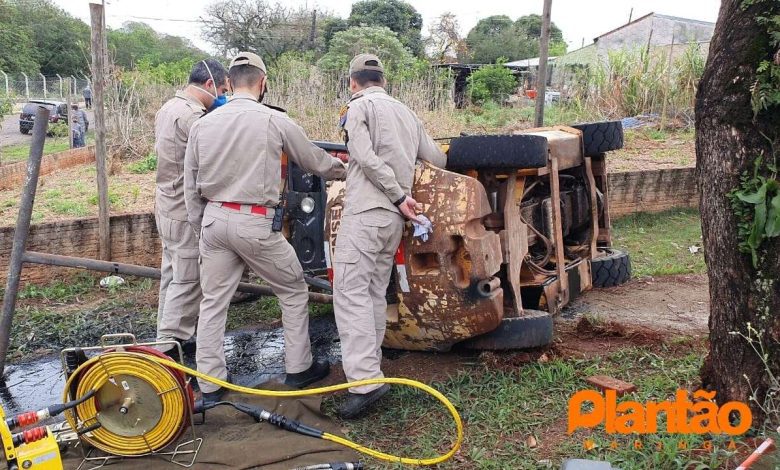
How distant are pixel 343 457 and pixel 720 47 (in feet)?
8.35

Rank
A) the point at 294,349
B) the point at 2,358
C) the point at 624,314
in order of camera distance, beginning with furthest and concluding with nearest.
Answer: the point at 624,314 < the point at 2,358 < the point at 294,349

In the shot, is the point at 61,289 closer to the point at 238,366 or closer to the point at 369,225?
the point at 238,366

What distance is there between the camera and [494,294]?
3.75m

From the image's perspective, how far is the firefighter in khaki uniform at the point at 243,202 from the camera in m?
3.83

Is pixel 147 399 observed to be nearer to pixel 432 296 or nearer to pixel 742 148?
pixel 432 296

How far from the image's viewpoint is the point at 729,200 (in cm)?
290

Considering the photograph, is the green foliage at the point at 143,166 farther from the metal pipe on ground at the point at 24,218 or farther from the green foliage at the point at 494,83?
the green foliage at the point at 494,83

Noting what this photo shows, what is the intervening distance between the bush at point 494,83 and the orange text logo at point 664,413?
796 inches

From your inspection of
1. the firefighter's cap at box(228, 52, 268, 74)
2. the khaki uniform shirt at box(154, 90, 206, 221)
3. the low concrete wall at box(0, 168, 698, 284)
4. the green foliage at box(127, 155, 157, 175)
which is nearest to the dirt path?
the firefighter's cap at box(228, 52, 268, 74)

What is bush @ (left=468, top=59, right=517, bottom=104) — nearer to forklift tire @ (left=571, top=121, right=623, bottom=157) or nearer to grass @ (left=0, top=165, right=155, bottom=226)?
grass @ (left=0, top=165, right=155, bottom=226)

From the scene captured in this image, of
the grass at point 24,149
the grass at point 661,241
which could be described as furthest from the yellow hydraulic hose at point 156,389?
the grass at point 24,149

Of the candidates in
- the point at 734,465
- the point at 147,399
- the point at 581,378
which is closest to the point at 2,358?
the point at 147,399

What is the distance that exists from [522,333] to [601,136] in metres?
1.80

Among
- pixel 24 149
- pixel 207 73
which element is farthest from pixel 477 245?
pixel 24 149
